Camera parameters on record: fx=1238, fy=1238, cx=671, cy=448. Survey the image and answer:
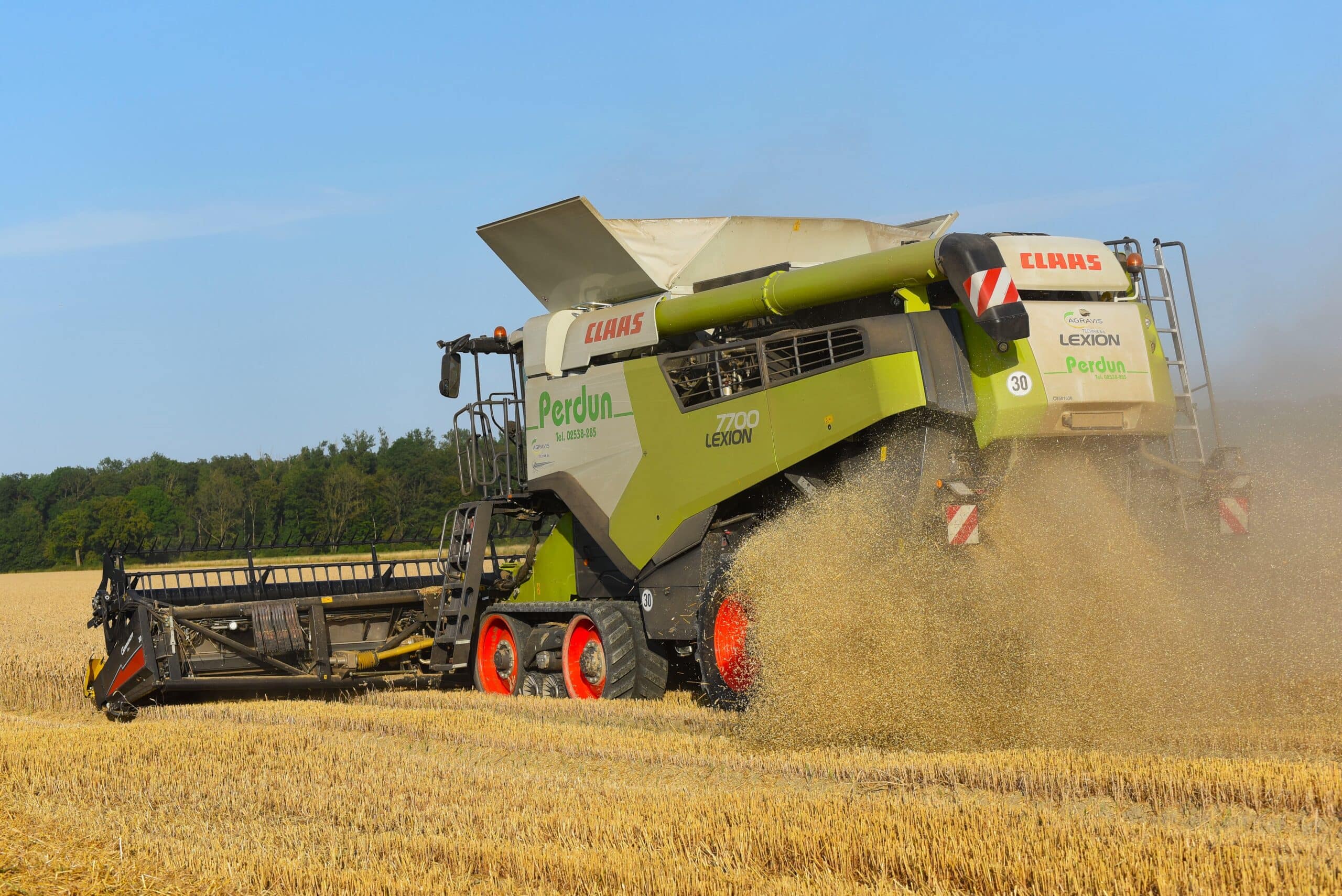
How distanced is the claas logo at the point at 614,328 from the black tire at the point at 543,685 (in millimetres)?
2568

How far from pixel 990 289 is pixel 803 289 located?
127 cm

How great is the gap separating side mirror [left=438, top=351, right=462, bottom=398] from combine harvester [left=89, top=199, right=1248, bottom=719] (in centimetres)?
2

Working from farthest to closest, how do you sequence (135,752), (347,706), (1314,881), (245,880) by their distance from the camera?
(347,706), (135,752), (245,880), (1314,881)

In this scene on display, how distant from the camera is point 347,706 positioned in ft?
30.2

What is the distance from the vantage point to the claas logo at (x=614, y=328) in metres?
8.73

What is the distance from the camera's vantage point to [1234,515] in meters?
7.43

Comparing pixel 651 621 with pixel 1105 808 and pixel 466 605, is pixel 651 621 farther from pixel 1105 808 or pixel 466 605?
pixel 1105 808

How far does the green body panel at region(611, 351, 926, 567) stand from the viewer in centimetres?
679

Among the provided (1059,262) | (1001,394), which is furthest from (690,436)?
(1059,262)

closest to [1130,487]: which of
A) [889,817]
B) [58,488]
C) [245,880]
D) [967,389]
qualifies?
[967,389]

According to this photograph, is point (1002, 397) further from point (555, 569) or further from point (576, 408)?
point (555, 569)

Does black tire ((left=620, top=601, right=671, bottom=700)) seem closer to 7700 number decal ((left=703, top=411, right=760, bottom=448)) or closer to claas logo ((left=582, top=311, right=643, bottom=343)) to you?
7700 number decal ((left=703, top=411, right=760, bottom=448))

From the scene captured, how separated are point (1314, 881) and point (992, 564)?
10.2ft

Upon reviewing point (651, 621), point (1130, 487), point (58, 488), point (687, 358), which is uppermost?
point (58, 488)
